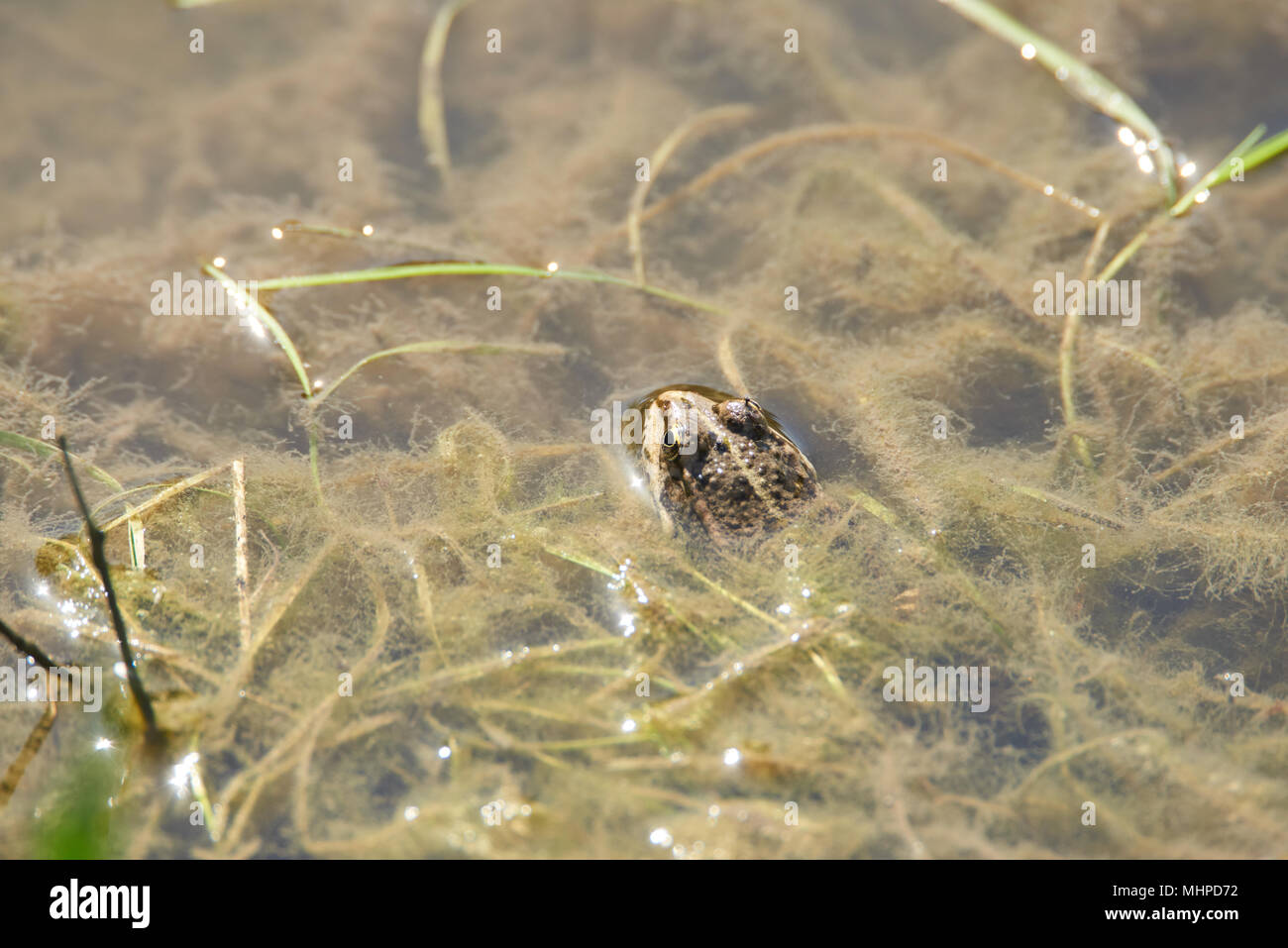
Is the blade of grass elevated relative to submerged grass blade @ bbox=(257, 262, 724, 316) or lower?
elevated

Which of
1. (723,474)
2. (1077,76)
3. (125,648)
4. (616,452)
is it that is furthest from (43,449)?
(1077,76)

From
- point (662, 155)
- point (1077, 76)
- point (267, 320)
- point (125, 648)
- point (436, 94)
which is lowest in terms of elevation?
point (125, 648)

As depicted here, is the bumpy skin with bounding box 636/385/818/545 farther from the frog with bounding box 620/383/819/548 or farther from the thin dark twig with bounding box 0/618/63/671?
the thin dark twig with bounding box 0/618/63/671

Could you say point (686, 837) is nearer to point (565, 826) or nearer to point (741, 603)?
point (565, 826)

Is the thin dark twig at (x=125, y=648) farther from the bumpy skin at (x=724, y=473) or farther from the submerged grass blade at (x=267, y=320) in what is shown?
the bumpy skin at (x=724, y=473)

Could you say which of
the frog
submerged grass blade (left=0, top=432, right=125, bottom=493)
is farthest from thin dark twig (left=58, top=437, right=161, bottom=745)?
the frog

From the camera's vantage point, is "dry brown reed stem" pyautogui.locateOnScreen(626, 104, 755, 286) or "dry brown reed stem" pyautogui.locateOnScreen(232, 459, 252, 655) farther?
"dry brown reed stem" pyautogui.locateOnScreen(626, 104, 755, 286)

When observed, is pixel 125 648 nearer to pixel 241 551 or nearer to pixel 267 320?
pixel 241 551
